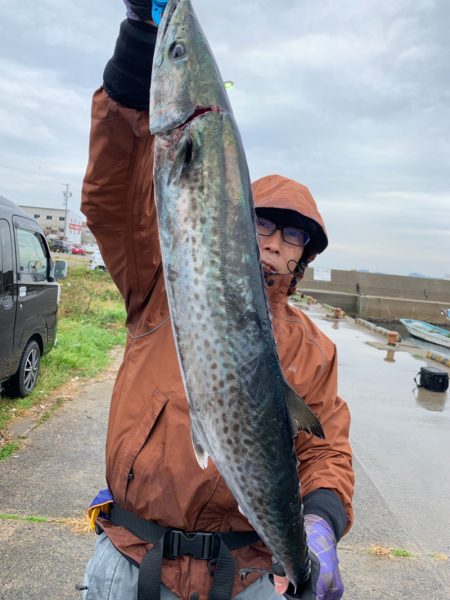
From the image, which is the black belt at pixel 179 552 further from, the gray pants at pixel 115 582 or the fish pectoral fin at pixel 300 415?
the fish pectoral fin at pixel 300 415

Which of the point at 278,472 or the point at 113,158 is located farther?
the point at 113,158

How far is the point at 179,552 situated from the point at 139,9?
194cm

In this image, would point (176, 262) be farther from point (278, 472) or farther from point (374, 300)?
point (374, 300)

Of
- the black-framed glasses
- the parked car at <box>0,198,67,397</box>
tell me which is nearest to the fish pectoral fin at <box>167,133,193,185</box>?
the black-framed glasses

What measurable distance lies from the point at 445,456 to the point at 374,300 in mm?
28984

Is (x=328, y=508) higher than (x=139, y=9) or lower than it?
lower

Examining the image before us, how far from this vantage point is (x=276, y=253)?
2238 mm

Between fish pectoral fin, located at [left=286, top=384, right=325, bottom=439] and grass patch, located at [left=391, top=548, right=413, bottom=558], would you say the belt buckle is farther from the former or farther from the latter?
grass patch, located at [left=391, top=548, right=413, bottom=558]

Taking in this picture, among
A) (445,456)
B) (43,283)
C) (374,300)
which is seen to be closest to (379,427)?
(445,456)

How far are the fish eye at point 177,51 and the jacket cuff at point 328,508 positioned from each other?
167cm

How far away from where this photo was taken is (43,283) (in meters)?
7.05

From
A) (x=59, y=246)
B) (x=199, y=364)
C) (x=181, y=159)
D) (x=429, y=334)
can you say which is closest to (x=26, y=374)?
(x=199, y=364)

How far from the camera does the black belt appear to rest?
1.78 m

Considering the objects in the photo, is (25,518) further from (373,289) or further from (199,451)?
(373,289)
